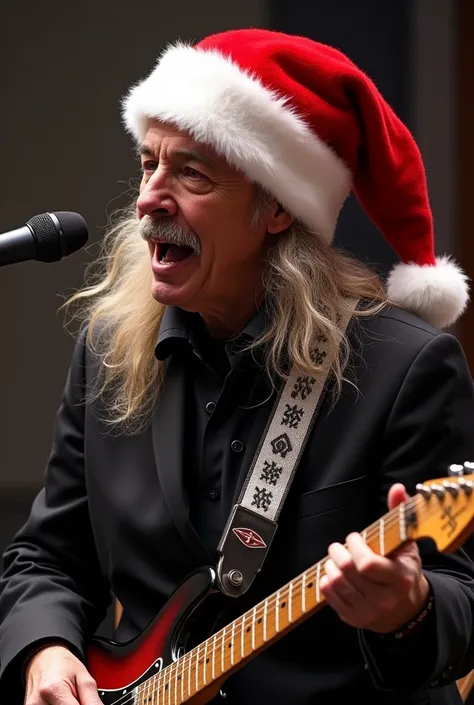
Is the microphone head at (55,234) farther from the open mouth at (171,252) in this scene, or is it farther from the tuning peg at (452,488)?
the tuning peg at (452,488)

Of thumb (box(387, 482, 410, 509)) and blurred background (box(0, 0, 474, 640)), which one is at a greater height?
thumb (box(387, 482, 410, 509))

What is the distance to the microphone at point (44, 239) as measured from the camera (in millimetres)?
1483

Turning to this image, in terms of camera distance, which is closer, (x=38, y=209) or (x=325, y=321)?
(x=325, y=321)

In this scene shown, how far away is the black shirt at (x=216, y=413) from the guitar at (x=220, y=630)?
0.16m

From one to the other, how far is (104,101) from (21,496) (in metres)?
1.19

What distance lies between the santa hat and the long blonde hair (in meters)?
0.06

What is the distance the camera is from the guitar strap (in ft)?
5.90

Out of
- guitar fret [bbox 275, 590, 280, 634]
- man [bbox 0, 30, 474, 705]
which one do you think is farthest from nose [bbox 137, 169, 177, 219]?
guitar fret [bbox 275, 590, 280, 634]

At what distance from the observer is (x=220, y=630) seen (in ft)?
5.56

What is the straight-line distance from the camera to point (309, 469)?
6.23 ft

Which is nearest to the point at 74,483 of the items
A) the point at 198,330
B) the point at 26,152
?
the point at 198,330

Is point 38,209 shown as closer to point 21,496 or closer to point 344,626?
point 21,496

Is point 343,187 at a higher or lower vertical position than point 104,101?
higher

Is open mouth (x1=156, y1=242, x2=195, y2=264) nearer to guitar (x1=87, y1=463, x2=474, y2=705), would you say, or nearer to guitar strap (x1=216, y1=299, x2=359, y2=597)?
guitar strap (x1=216, y1=299, x2=359, y2=597)
